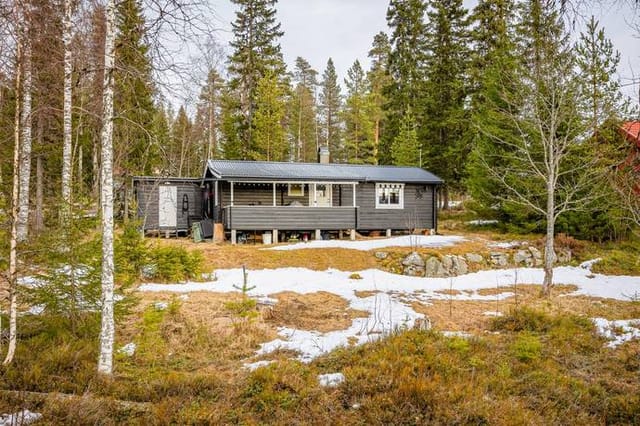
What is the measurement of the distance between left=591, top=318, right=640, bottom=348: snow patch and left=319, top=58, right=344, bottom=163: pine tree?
31.2 meters

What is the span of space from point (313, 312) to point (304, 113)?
28009 mm

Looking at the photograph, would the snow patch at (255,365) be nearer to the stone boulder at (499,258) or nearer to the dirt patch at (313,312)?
the dirt patch at (313,312)

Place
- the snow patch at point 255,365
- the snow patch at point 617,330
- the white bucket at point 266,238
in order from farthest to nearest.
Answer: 1. the white bucket at point 266,238
2. the snow patch at point 617,330
3. the snow patch at point 255,365

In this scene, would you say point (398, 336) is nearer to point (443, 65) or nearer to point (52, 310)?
point (52, 310)

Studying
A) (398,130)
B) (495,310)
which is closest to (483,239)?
(495,310)

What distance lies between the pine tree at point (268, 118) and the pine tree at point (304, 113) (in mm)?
7867

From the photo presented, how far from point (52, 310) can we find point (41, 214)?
169 centimetres

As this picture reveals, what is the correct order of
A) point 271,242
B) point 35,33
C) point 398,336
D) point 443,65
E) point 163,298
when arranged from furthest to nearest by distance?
point 443,65 → point 271,242 → point 163,298 → point 398,336 → point 35,33

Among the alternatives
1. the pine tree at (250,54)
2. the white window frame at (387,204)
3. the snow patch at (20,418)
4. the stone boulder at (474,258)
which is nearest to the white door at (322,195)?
the white window frame at (387,204)

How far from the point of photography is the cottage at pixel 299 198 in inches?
630

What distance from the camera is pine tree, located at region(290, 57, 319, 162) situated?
110 feet

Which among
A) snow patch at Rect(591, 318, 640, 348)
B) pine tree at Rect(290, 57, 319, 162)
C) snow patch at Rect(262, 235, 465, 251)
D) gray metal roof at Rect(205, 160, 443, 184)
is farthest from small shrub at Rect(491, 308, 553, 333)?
pine tree at Rect(290, 57, 319, 162)

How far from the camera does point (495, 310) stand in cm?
880

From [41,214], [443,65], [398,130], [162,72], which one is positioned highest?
[443,65]
